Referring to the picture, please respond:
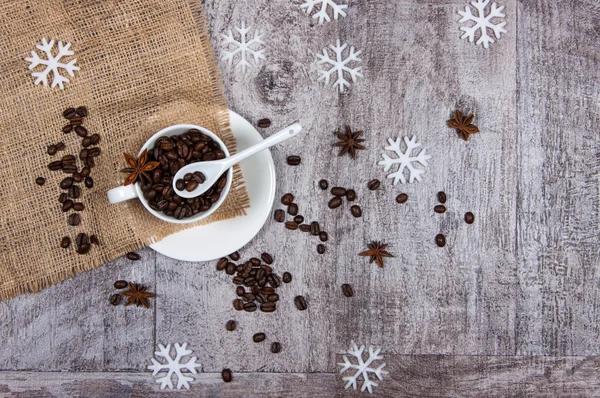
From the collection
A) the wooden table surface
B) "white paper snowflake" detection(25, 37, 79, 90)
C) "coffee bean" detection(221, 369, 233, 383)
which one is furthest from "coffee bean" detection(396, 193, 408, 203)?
"white paper snowflake" detection(25, 37, 79, 90)

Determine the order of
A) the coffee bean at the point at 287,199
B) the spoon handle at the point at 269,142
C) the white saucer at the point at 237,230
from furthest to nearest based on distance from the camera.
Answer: the coffee bean at the point at 287,199 < the white saucer at the point at 237,230 < the spoon handle at the point at 269,142

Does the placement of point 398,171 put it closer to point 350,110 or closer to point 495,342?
point 350,110

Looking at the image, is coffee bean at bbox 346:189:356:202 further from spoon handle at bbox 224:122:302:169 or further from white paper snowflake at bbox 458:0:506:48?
white paper snowflake at bbox 458:0:506:48

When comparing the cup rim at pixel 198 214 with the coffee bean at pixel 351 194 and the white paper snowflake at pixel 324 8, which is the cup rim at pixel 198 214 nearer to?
the coffee bean at pixel 351 194

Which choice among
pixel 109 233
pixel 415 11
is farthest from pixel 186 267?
pixel 415 11

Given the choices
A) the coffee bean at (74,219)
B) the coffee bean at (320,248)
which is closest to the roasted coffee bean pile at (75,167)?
the coffee bean at (74,219)
